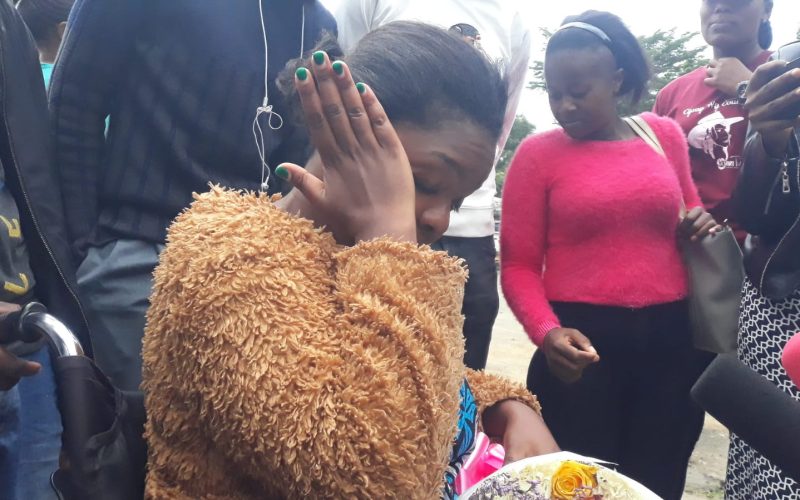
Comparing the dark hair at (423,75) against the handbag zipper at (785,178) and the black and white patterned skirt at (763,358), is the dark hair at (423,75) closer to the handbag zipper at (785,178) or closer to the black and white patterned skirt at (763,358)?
the handbag zipper at (785,178)

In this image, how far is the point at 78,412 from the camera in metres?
0.84

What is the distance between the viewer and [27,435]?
116cm

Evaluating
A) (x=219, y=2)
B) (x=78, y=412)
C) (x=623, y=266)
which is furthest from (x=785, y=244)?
(x=78, y=412)

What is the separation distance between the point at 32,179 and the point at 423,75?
0.75 m

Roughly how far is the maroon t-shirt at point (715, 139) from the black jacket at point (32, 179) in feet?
6.82

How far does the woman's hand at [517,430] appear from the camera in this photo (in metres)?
1.41

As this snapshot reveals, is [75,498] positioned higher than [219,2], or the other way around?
[219,2]

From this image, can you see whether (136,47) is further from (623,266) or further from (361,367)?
(623,266)

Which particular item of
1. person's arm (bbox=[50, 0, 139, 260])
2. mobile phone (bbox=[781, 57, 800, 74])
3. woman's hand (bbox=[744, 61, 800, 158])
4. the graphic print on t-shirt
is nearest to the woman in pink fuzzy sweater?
the graphic print on t-shirt

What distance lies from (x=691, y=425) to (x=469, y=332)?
79cm

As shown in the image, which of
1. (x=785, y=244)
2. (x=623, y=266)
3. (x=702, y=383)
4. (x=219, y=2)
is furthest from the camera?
(x=623, y=266)

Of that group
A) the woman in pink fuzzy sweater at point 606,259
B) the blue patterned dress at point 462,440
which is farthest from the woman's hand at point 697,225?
the blue patterned dress at point 462,440

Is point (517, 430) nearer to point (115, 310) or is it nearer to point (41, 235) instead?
point (115, 310)

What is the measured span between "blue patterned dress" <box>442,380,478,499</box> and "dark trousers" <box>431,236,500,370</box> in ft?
2.90
